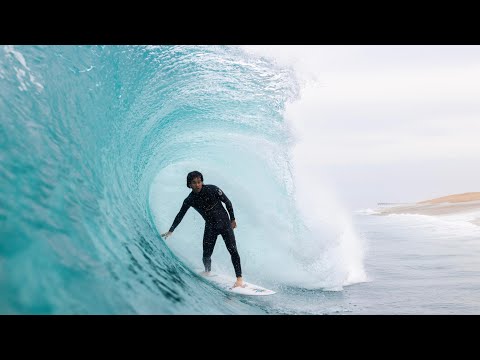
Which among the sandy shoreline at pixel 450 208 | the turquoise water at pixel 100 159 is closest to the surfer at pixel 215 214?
the turquoise water at pixel 100 159

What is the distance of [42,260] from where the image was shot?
3.28 m

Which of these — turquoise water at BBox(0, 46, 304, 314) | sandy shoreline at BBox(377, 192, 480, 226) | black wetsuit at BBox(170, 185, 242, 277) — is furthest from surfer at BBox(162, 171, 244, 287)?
sandy shoreline at BBox(377, 192, 480, 226)

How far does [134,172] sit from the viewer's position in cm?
719

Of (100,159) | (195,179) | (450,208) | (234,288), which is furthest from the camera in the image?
(450,208)

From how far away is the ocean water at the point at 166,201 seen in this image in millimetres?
3621

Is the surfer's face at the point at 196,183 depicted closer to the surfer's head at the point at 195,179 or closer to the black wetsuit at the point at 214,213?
→ the surfer's head at the point at 195,179

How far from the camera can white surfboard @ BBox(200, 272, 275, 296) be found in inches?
214

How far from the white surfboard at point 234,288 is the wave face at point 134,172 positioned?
13 centimetres

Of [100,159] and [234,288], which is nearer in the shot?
[100,159]

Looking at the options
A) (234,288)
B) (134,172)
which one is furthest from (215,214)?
(134,172)

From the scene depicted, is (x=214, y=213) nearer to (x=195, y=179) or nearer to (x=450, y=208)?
(x=195, y=179)

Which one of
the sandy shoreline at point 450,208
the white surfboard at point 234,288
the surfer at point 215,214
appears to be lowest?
the white surfboard at point 234,288

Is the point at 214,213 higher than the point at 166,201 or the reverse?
the reverse

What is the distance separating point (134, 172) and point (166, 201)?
7.97ft
